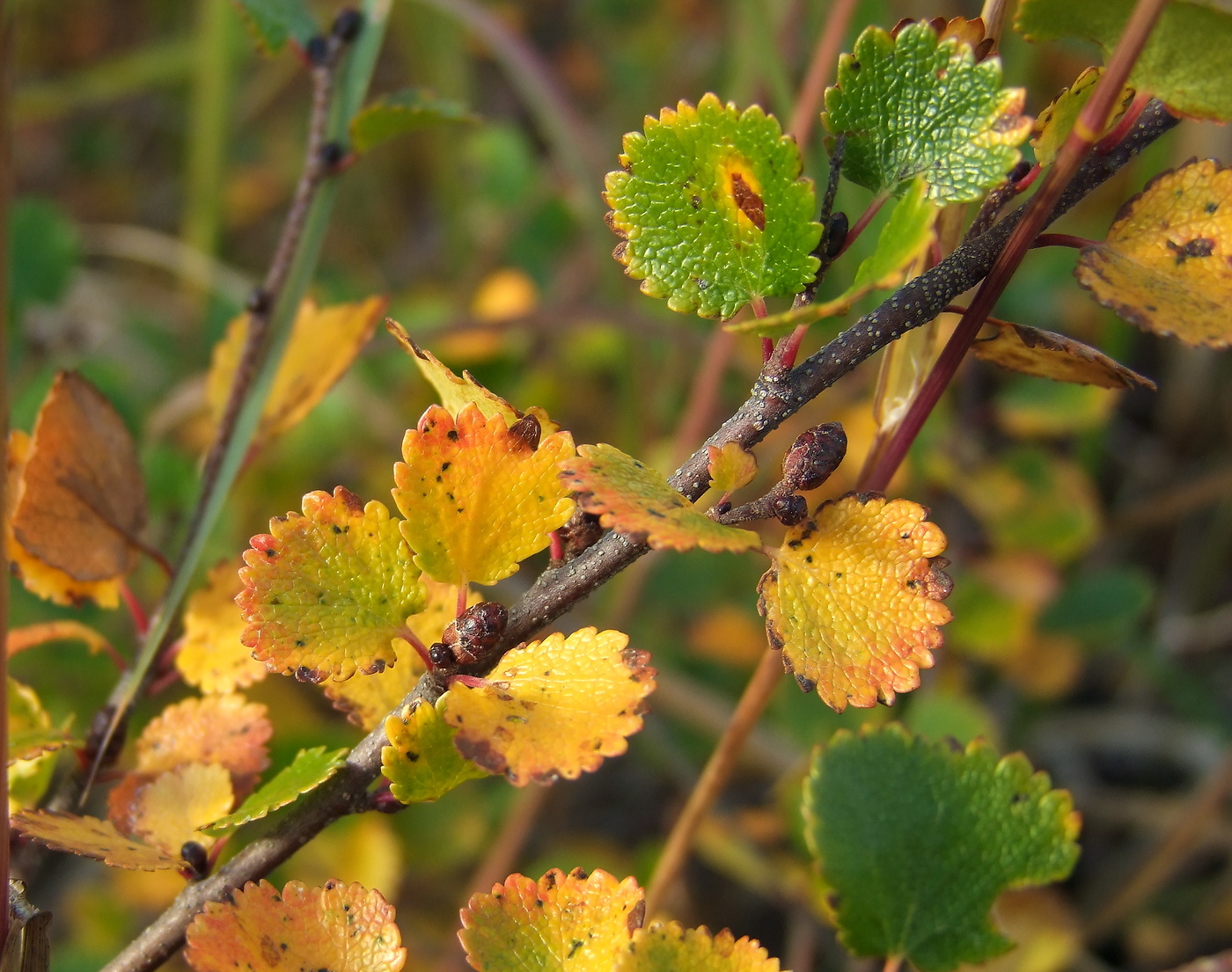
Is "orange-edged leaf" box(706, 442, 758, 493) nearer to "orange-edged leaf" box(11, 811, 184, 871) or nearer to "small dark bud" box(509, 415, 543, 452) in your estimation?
"small dark bud" box(509, 415, 543, 452)

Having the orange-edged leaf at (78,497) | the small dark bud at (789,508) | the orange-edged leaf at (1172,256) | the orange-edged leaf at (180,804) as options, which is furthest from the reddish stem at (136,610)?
the orange-edged leaf at (1172,256)

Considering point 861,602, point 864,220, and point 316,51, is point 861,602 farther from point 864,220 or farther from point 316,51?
point 316,51

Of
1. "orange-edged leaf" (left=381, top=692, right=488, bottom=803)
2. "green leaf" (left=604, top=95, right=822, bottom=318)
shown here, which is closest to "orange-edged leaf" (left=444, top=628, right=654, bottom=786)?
"orange-edged leaf" (left=381, top=692, right=488, bottom=803)

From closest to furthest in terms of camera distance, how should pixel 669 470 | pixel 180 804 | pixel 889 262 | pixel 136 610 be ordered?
1. pixel 889 262
2. pixel 180 804
3. pixel 136 610
4. pixel 669 470

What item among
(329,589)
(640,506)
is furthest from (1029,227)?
(329,589)

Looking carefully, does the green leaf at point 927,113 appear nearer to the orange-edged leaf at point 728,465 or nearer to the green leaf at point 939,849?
the orange-edged leaf at point 728,465
